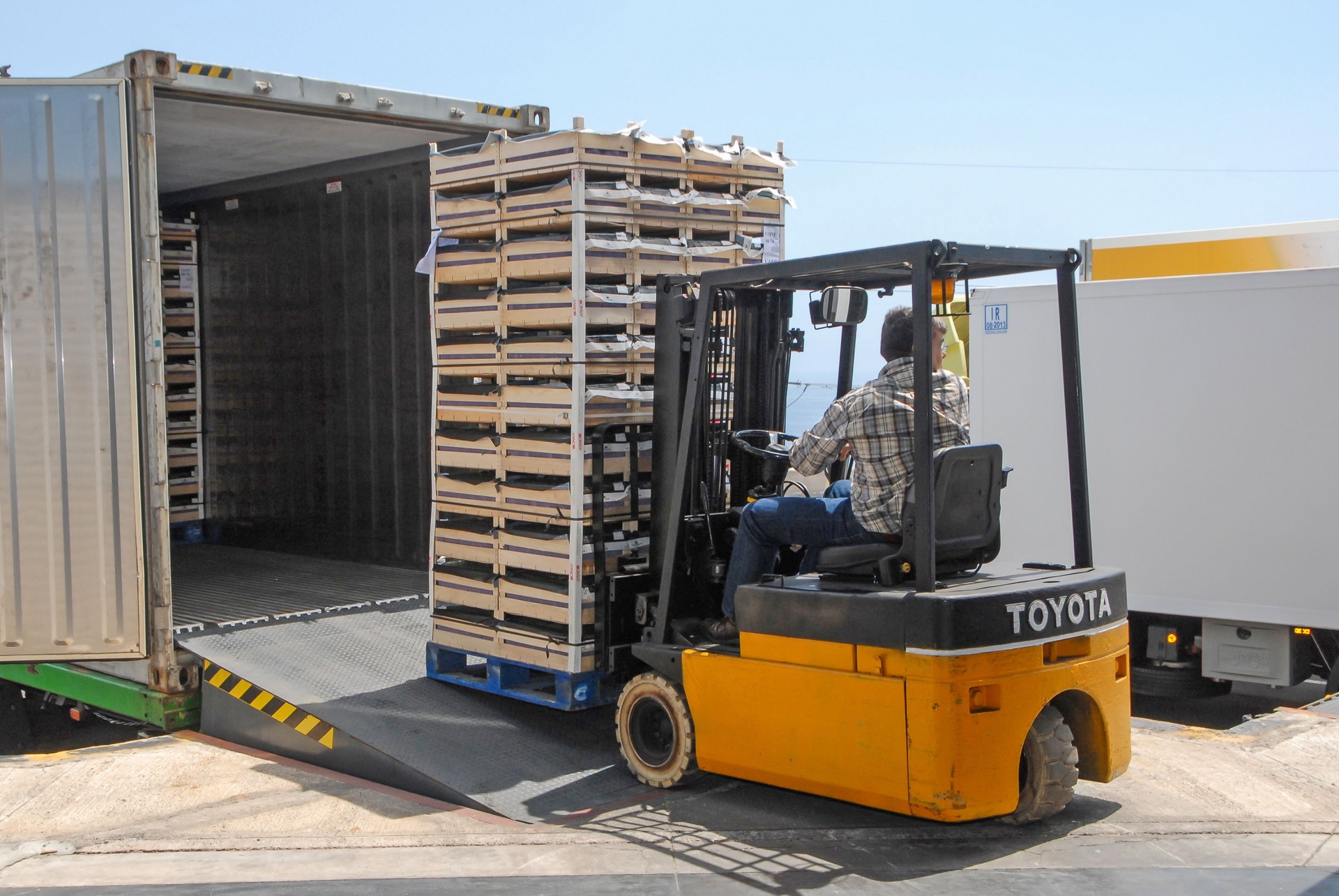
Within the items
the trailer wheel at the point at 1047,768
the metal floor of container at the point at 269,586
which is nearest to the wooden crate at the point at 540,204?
the metal floor of container at the point at 269,586

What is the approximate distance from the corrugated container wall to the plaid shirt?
4.70 meters

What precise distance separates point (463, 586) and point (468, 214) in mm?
2013

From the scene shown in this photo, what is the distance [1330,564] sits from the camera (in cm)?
746

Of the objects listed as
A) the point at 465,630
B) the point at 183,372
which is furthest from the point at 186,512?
the point at 465,630

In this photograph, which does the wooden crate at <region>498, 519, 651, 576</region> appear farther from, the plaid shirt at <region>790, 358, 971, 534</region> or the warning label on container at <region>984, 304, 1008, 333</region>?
the warning label on container at <region>984, 304, 1008, 333</region>

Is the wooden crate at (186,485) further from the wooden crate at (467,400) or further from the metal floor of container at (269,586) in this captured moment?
the wooden crate at (467,400)

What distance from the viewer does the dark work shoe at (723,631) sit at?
5.80 metres

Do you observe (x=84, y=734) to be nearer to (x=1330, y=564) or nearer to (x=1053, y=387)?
(x=1053, y=387)

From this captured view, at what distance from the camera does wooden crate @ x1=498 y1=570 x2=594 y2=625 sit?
247 inches

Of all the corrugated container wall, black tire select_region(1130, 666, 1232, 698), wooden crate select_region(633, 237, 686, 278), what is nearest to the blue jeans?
wooden crate select_region(633, 237, 686, 278)

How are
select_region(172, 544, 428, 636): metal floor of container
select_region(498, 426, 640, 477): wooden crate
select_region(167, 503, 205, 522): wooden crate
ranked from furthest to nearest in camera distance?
select_region(167, 503, 205, 522): wooden crate → select_region(172, 544, 428, 636): metal floor of container → select_region(498, 426, 640, 477): wooden crate

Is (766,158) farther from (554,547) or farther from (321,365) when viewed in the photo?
(321,365)

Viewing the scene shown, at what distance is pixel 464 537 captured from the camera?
6.93m

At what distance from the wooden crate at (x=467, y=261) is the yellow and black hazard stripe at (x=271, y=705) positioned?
241 cm
